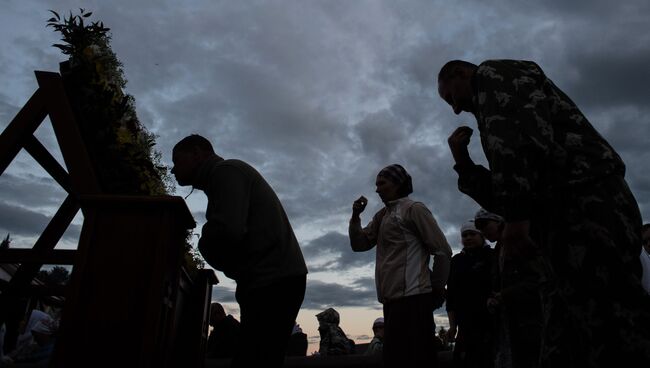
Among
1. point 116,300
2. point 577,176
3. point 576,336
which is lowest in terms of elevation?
point 576,336

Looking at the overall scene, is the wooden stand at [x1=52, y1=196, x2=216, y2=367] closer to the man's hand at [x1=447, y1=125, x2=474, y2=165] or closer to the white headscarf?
the man's hand at [x1=447, y1=125, x2=474, y2=165]

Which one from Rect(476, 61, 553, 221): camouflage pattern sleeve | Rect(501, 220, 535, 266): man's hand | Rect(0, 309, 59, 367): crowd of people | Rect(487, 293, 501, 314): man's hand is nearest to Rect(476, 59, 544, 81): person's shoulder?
Rect(476, 61, 553, 221): camouflage pattern sleeve

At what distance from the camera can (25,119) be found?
298cm

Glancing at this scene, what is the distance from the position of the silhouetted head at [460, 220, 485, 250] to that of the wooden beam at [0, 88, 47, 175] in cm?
356

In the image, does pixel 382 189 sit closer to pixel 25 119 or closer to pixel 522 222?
pixel 522 222

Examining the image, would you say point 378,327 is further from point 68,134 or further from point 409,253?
point 68,134

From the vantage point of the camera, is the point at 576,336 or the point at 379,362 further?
the point at 379,362

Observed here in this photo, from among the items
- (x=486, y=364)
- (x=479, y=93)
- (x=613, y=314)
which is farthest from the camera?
(x=486, y=364)

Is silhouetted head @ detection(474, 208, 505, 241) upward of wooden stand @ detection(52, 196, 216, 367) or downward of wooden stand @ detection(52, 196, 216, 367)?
upward

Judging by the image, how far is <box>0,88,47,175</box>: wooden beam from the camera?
2.94 meters

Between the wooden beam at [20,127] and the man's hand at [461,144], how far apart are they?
246cm

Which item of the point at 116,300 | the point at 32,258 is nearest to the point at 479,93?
the point at 116,300

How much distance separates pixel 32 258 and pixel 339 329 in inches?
197

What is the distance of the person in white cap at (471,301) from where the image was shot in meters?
3.89
